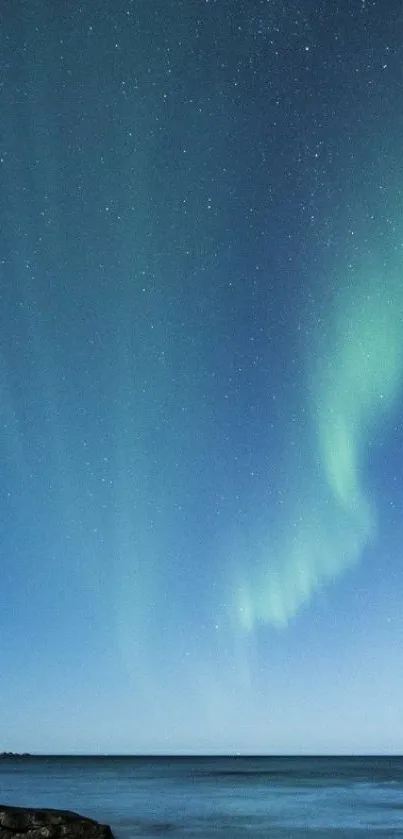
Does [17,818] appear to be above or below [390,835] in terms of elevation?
above

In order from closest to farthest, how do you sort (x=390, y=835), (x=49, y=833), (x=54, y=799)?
(x=49, y=833) → (x=390, y=835) → (x=54, y=799)

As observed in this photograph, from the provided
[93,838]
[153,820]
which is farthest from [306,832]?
[93,838]

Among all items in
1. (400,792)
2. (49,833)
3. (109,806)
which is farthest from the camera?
(400,792)

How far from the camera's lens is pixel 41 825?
22016 millimetres

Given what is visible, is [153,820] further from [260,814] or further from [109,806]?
[109,806]

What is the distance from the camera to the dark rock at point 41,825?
21.7 m

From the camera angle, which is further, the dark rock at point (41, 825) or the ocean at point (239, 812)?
the ocean at point (239, 812)

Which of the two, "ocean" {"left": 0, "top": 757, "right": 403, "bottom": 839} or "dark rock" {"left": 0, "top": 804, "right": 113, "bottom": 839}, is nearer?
"dark rock" {"left": 0, "top": 804, "right": 113, "bottom": 839}

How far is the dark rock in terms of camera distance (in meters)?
21.7

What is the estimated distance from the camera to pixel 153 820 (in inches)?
1484

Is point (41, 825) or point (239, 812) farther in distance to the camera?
point (239, 812)

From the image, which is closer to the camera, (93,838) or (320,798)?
(93,838)

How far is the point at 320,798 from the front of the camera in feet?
187

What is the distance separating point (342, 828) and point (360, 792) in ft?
110
